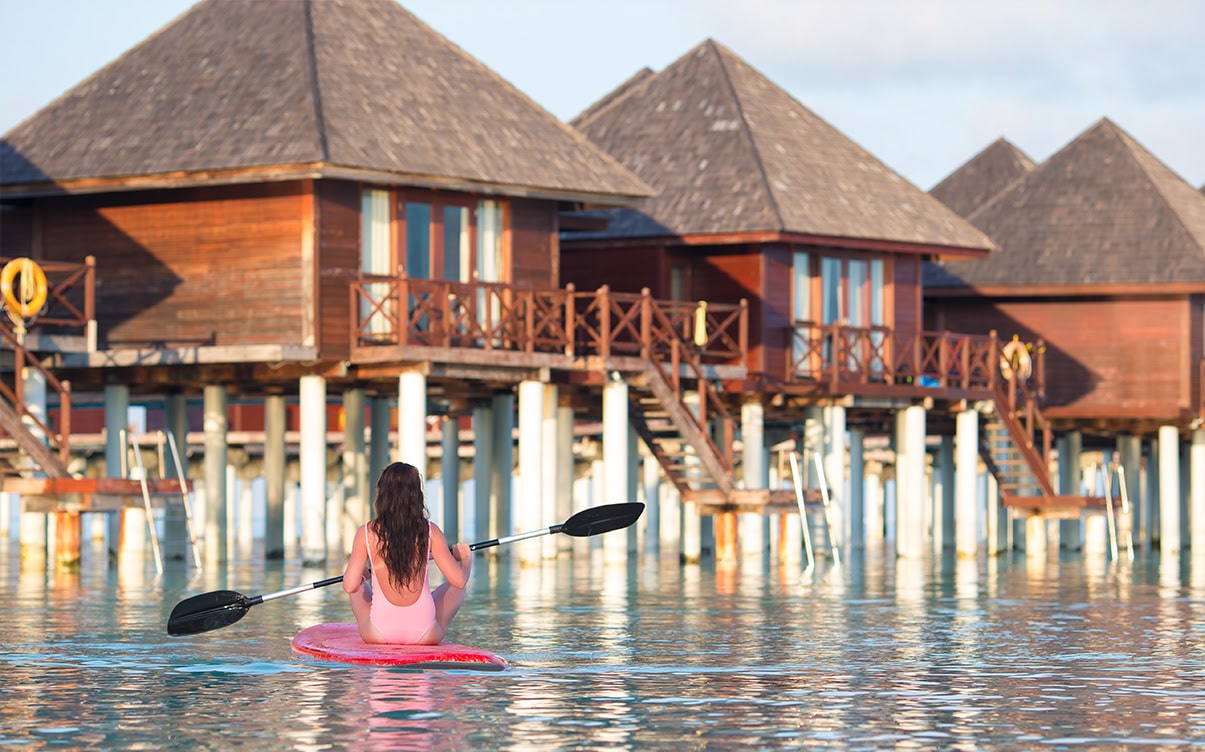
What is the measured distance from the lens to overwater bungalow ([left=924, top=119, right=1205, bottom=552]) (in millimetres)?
43531

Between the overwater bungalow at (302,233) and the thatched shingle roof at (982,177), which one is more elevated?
the thatched shingle roof at (982,177)

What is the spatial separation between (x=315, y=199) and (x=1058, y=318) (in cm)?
1908

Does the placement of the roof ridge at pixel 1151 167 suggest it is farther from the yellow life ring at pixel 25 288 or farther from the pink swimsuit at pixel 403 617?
the pink swimsuit at pixel 403 617

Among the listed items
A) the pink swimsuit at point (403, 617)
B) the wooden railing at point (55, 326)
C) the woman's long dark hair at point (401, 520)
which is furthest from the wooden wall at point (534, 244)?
the woman's long dark hair at point (401, 520)

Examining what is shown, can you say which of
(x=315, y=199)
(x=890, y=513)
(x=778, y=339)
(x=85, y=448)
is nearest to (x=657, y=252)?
(x=778, y=339)

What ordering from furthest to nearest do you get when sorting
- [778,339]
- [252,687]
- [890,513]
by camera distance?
[890,513], [778,339], [252,687]

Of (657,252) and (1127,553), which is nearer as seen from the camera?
(657,252)

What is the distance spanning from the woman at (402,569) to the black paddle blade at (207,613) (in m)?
1.38

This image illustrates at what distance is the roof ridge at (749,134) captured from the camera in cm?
3647

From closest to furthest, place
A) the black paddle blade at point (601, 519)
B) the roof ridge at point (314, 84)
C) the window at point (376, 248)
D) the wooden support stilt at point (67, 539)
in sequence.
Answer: the black paddle blade at point (601, 519)
the wooden support stilt at point (67, 539)
the roof ridge at point (314, 84)
the window at point (376, 248)

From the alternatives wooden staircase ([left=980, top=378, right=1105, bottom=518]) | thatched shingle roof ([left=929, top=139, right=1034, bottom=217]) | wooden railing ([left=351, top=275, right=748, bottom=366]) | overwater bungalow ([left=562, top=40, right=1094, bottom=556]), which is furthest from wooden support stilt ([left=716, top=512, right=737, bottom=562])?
thatched shingle roof ([left=929, top=139, right=1034, bottom=217])

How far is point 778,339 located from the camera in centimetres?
3694

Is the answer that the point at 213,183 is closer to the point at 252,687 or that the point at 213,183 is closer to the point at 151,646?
the point at 151,646

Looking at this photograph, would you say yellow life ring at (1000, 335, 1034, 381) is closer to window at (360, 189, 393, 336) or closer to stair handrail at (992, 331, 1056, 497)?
stair handrail at (992, 331, 1056, 497)
